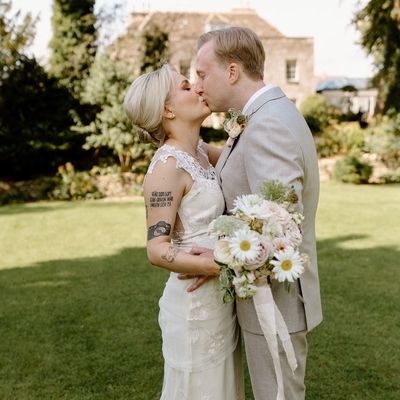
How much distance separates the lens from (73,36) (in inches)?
831

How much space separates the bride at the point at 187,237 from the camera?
111 inches

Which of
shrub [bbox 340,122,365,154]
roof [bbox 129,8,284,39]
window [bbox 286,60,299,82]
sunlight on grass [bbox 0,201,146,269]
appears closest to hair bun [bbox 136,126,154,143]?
sunlight on grass [bbox 0,201,146,269]

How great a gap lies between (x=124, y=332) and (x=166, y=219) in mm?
3269

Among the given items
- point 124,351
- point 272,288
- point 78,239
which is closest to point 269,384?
point 272,288

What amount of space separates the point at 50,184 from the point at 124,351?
1272 centimetres

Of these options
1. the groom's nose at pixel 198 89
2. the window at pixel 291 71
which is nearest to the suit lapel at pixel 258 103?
the groom's nose at pixel 198 89

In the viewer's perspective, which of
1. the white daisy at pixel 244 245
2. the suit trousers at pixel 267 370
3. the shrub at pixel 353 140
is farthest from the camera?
the shrub at pixel 353 140

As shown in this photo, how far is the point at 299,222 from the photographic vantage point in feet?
7.64

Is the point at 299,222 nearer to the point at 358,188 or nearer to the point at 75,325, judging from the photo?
the point at 75,325

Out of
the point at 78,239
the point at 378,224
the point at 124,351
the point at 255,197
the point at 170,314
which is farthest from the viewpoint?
the point at 378,224

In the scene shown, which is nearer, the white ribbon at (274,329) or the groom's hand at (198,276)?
the white ribbon at (274,329)

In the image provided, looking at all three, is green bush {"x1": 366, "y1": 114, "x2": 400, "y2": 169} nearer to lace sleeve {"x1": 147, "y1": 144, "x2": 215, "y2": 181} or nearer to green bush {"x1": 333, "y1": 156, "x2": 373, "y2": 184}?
green bush {"x1": 333, "y1": 156, "x2": 373, "y2": 184}

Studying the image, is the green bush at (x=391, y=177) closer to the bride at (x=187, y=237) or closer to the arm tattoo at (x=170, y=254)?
the bride at (x=187, y=237)

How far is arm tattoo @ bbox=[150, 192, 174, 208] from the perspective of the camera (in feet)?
8.79
